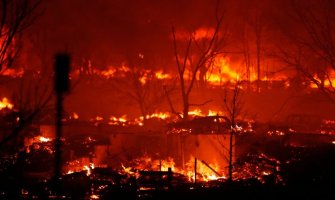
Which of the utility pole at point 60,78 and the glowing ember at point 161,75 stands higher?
the glowing ember at point 161,75

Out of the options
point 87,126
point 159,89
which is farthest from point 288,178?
point 159,89

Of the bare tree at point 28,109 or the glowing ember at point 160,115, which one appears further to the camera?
the glowing ember at point 160,115

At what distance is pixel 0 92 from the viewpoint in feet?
91.0

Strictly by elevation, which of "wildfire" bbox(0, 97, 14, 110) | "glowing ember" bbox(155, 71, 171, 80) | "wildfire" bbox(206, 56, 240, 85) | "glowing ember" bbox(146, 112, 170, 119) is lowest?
"glowing ember" bbox(146, 112, 170, 119)

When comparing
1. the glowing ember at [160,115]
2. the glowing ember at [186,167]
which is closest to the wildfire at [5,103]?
the glowing ember at [160,115]

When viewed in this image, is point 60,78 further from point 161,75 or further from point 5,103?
point 161,75

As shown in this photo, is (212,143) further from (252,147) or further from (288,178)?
(288,178)

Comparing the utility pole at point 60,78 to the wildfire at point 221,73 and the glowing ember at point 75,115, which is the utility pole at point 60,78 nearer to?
the glowing ember at point 75,115

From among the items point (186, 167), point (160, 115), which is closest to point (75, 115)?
point (160, 115)

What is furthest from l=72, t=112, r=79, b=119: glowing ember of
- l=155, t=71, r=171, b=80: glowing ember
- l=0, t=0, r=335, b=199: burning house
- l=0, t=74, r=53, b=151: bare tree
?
l=0, t=74, r=53, b=151: bare tree

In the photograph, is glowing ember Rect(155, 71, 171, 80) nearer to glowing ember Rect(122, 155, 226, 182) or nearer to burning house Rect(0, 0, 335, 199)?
burning house Rect(0, 0, 335, 199)

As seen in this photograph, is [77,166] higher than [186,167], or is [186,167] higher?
[77,166]

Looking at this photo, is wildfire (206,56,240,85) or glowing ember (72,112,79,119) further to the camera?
wildfire (206,56,240,85)

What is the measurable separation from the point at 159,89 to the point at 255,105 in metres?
8.32
